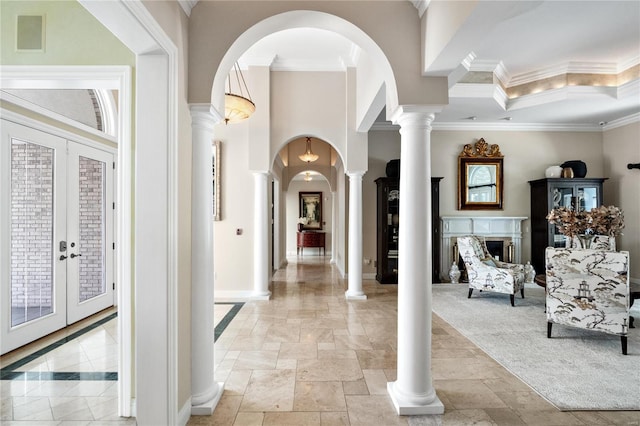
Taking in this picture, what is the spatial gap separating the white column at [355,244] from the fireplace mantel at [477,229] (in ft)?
6.91

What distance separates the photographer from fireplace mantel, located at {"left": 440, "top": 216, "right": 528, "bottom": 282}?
661 cm

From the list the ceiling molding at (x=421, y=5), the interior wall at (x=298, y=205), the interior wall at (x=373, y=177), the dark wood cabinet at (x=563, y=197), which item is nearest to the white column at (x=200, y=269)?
the ceiling molding at (x=421, y=5)

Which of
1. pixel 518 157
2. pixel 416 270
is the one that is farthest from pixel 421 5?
pixel 518 157

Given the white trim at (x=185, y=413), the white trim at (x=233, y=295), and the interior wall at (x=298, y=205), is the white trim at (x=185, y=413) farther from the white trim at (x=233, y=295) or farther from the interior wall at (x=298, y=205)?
the interior wall at (x=298, y=205)

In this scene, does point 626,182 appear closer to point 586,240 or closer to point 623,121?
point 623,121

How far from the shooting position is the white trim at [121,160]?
7.05ft

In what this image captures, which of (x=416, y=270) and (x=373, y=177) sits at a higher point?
(x=373, y=177)

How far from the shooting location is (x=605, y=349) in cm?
329

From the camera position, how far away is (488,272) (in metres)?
5.02

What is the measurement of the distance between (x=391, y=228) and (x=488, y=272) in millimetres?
1997

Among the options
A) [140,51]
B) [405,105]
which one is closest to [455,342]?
[405,105]

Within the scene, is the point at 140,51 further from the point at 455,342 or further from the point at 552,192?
the point at 552,192

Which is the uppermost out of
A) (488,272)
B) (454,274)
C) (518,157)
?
(518,157)

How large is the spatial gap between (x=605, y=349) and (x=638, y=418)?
1.31 metres
